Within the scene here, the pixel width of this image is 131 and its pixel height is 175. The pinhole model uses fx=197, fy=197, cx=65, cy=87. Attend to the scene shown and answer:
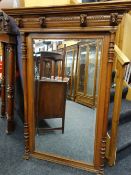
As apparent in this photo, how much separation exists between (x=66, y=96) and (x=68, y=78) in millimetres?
181

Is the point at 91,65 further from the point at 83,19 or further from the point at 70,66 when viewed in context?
the point at 83,19

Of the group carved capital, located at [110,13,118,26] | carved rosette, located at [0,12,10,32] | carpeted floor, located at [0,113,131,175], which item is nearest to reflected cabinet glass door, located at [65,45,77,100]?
carved capital, located at [110,13,118,26]

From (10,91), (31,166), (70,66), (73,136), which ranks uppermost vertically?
(70,66)

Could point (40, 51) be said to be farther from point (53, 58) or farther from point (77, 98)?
point (77, 98)

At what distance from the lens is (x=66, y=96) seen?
1.96 meters

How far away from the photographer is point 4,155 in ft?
7.01

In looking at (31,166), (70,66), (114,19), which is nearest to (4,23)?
(70,66)

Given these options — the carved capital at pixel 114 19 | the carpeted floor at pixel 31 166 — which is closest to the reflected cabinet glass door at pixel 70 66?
the carved capital at pixel 114 19

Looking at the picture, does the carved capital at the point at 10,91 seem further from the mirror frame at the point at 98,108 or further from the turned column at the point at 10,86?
the mirror frame at the point at 98,108

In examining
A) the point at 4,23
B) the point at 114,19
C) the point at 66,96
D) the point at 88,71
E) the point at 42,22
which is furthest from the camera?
the point at 4,23

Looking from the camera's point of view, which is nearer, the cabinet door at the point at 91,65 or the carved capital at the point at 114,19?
the carved capital at the point at 114,19

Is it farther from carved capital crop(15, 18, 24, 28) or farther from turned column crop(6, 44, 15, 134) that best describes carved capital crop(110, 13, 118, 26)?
turned column crop(6, 44, 15, 134)

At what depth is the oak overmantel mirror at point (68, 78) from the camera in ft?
5.27

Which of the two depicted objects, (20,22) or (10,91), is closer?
(20,22)
